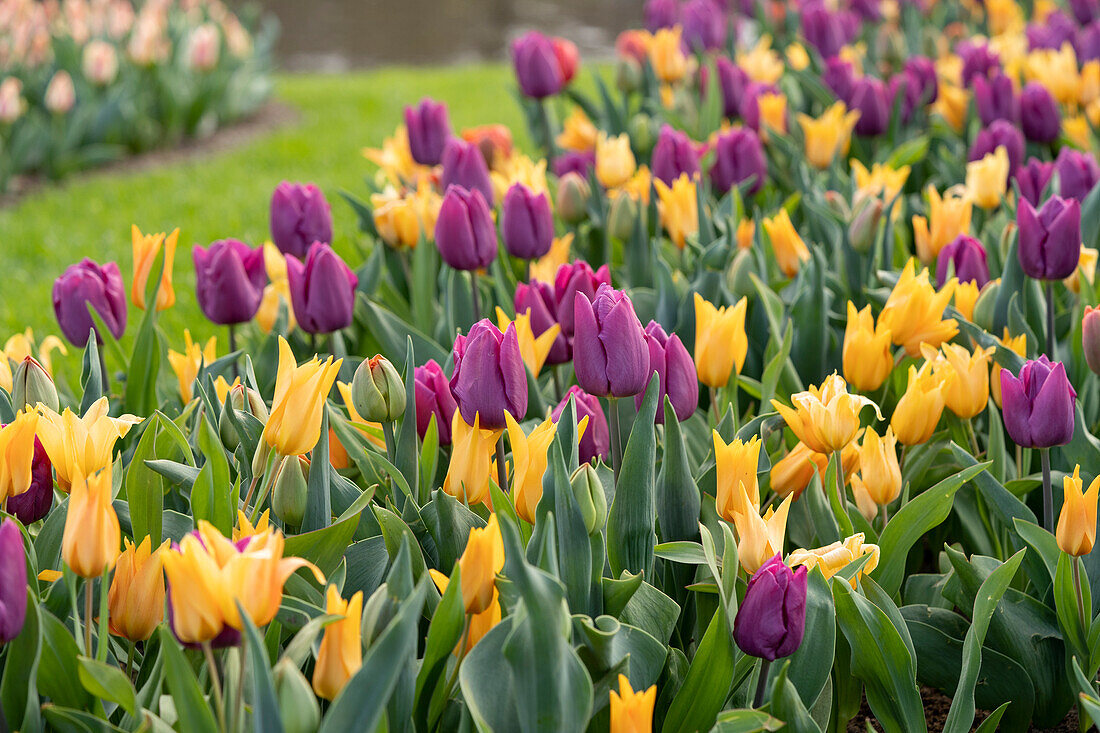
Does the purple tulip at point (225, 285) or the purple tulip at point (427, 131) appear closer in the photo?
the purple tulip at point (225, 285)

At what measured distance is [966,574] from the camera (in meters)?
1.37

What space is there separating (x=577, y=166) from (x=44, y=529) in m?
1.89

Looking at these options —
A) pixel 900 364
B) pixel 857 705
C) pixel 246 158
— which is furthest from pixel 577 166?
pixel 246 158

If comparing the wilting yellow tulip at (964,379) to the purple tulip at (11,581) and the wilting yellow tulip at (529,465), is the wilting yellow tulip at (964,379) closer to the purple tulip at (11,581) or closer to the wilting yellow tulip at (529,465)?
the wilting yellow tulip at (529,465)

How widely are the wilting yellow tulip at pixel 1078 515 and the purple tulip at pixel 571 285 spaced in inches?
27.4

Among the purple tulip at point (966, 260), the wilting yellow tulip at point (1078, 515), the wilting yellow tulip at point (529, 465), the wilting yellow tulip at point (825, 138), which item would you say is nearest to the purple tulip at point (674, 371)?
the wilting yellow tulip at point (529, 465)

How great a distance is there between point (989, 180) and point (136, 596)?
1.95 m

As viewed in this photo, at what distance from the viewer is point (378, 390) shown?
4.41 feet

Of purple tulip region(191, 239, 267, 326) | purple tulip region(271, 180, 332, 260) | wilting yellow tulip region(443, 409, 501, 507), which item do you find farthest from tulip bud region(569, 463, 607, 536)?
purple tulip region(271, 180, 332, 260)

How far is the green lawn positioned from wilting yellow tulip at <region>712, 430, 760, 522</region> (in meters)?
2.15

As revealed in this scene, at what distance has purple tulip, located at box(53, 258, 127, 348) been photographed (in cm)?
176

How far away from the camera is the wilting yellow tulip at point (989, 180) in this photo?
7.75ft

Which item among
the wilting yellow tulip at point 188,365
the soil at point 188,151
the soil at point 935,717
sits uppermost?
the wilting yellow tulip at point 188,365

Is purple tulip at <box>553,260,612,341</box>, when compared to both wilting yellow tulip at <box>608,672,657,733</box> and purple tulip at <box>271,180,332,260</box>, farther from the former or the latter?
wilting yellow tulip at <box>608,672,657,733</box>
